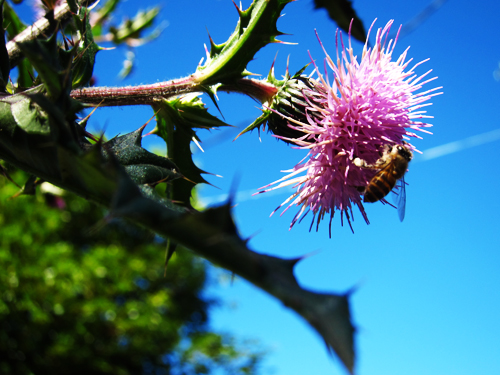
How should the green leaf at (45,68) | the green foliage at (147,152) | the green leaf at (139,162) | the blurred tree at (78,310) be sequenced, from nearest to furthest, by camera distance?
the green foliage at (147,152) → the green leaf at (45,68) → the green leaf at (139,162) → the blurred tree at (78,310)

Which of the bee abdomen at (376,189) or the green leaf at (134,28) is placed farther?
the green leaf at (134,28)

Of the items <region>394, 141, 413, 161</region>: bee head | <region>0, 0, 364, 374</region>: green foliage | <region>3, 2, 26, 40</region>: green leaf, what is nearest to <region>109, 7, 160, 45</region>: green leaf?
<region>0, 0, 364, 374</region>: green foliage

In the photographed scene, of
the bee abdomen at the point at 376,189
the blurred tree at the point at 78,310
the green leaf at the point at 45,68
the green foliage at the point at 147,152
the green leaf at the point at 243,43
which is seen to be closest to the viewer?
the green foliage at the point at 147,152

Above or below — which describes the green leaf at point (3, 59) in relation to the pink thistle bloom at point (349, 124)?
below

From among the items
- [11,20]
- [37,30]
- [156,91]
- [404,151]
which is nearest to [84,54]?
[37,30]

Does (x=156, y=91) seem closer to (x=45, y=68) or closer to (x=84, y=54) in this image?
(x=84, y=54)

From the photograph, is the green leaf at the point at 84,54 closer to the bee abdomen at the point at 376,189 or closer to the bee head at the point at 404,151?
the bee abdomen at the point at 376,189

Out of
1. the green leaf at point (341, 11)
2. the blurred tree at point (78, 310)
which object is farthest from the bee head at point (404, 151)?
the blurred tree at point (78, 310)
